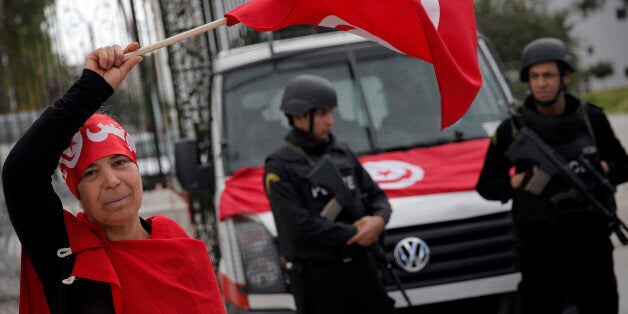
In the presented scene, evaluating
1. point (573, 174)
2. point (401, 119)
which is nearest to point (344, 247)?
point (573, 174)

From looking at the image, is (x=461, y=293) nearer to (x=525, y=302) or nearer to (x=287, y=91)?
(x=525, y=302)

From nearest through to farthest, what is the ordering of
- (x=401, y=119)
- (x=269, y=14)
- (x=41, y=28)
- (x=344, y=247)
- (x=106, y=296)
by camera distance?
(x=106, y=296) → (x=269, y=14) → (x=344, y=247) → (x=401, y=119) → (x=41, y=28)

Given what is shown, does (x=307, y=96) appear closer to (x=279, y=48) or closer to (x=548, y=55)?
(x=548, y=55)

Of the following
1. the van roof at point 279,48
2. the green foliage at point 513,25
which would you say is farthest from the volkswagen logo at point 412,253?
the green foliage at point 513,25

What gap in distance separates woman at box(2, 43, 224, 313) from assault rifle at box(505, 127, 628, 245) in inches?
97.2

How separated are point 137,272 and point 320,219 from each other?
210 centimetres

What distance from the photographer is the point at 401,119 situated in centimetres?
609

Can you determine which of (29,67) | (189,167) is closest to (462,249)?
(189,167)

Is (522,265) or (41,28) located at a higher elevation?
(41,28)

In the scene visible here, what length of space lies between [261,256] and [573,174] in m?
1.70

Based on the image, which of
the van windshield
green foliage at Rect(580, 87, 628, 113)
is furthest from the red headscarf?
green foliage at Rect(580, 87, 628, 113)

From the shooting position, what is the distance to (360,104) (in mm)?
6125

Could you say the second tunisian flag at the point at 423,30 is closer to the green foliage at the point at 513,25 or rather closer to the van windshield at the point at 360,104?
the van windshield at the point at 360,104

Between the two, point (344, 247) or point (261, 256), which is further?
point (261, 256)
